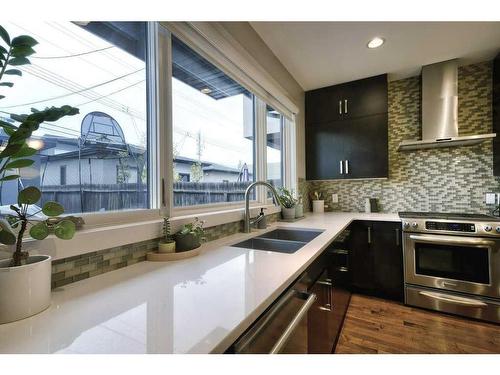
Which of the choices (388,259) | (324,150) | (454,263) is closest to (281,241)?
(388,259)

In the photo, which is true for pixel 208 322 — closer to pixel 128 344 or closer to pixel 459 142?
pixel 128 344

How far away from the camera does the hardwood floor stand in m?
1.63

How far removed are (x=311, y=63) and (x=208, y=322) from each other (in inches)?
100

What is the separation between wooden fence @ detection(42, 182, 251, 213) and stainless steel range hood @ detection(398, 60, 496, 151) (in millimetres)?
2252

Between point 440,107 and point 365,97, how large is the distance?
74 cm

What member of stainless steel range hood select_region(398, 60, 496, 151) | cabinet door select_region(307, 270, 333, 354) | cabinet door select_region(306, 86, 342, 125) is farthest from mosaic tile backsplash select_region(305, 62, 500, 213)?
cabinet door select_region(307, 270, 333, 354)

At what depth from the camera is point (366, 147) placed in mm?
2697

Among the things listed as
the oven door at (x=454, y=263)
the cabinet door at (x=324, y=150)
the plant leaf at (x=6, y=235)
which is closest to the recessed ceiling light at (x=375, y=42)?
the cabinet door at (x=324, y=150)

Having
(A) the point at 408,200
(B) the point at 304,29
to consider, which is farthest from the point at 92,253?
(A) the point at 408,200

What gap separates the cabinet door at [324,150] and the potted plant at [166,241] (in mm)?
2275

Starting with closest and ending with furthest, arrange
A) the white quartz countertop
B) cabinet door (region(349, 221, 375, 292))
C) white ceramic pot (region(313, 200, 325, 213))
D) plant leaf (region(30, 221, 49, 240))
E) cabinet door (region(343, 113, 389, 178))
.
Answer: the white quartz countertop → plant leaf (region(30, 221, 49, 240)) → cabinet door (region(349, 221, 375, 292)) → cabinet door (region(343, 113, 389, 178)) → white ceramic pot (region(313, 200, 325, 213))

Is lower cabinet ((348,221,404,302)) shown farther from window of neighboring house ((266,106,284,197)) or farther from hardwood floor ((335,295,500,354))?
window of neighboring house ((266,106,284,197))

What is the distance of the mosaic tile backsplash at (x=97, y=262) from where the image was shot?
2.50 feet

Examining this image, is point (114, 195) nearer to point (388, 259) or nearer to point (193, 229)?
point (193, 229)
